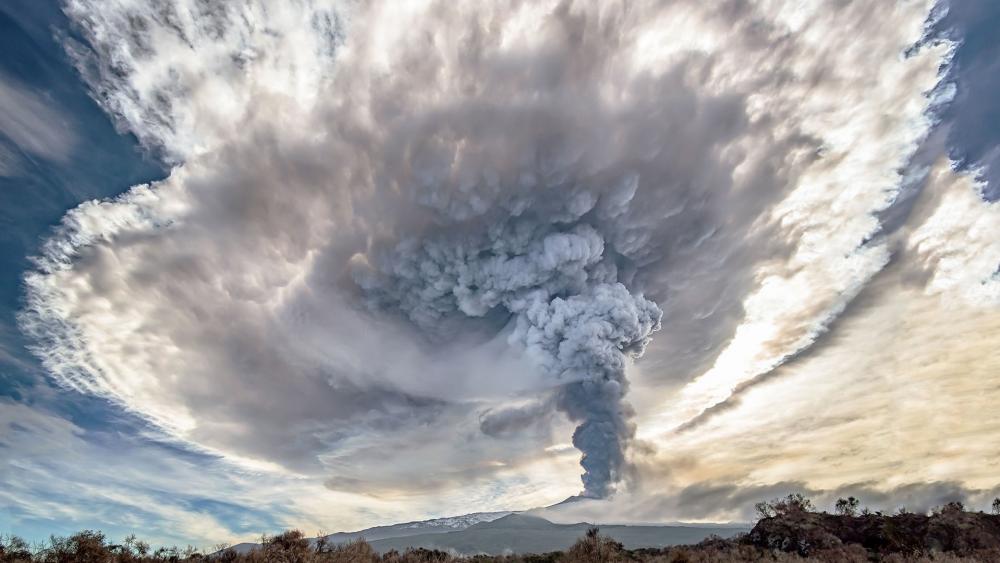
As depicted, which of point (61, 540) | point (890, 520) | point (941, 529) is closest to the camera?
point (61, 540)

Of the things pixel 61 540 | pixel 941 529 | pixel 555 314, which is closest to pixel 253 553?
pixel 61 540

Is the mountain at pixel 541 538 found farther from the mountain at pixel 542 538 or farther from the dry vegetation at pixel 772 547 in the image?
the dry vegetation at pixel 772 547

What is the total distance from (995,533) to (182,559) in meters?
52.6

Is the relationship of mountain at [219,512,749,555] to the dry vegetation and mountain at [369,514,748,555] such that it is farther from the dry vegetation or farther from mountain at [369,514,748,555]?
the dry vegetation

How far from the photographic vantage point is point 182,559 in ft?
81.4

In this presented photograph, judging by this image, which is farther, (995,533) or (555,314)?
(555,314)

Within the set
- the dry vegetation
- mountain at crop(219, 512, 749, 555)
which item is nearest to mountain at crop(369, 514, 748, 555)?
mountain at crop(219, 512, 749, 555)

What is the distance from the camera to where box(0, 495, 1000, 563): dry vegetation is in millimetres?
18594

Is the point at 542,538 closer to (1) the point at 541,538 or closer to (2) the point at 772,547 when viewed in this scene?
(1) the point at 541,538

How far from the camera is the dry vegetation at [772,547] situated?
18594 millimetres

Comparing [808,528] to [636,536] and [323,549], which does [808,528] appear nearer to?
[323,549]

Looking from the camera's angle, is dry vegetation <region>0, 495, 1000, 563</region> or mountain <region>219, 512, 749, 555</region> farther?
mountain <region>219, 512, 749, 555</region>

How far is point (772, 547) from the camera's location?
115 ft

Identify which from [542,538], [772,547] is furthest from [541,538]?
[772,547]
